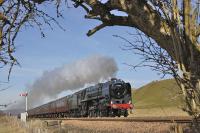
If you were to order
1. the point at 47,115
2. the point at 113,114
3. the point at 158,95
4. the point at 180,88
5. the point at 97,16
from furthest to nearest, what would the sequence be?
1. the point at 158,95
2. the point at 47,115
3. the point at 113,114
4. the point at 97,16
5. the point at 180,88

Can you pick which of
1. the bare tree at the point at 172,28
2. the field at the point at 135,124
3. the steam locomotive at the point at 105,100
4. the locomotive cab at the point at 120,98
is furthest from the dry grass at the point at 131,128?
the locomotive cab at the point at 120,98

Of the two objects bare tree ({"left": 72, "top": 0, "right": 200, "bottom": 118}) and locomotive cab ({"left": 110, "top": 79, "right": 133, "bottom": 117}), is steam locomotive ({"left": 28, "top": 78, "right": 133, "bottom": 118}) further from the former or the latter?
bare tree ({"left": 72, "top": 0, "right": 200, "bottom": 118})

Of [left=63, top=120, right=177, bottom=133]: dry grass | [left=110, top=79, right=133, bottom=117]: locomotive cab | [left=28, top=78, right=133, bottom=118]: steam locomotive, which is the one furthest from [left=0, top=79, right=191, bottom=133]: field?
[left=28, top=78, right=133, bottom=118]: steam locomotive

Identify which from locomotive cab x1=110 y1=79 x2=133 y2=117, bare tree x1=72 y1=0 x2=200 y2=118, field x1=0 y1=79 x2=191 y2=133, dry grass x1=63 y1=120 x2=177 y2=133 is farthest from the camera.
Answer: locomotive cab x1=110 y1=79 x2=133 y2=117

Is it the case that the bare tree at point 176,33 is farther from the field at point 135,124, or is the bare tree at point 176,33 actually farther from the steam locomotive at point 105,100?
the steam locomotive at point 105,100

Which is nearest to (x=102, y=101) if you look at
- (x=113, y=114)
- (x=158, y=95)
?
(x=113, y=114)

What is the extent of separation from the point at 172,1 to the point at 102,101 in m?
39.7

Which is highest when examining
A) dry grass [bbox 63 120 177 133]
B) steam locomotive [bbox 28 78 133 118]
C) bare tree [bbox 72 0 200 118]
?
steam locomotive [bbox 28 78 133 118]

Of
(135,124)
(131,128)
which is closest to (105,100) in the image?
(135,124)

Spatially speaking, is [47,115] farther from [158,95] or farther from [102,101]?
[158,95]

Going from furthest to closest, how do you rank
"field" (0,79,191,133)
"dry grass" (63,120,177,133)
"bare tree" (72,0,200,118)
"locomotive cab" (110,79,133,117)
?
"locomotive cab" (110,79,133,117), "dry grass" (63,120,177,133), "field" (0,79,191,133), "bare tree" (72,0,200,118)

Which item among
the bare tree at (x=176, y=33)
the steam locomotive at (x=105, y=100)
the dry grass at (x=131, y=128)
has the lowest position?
the dry grass at (x=131, y=128)

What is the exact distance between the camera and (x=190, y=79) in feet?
14.0

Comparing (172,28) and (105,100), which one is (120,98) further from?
(172,28)
